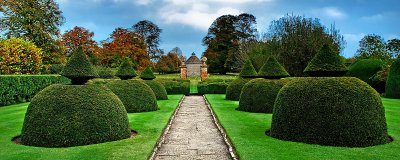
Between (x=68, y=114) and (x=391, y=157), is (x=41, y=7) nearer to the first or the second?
(x=68, y=114)

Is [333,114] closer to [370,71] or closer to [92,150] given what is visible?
[92,150]

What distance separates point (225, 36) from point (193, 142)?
6334 cm

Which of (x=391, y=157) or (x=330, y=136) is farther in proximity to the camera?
(x=330, y=136)

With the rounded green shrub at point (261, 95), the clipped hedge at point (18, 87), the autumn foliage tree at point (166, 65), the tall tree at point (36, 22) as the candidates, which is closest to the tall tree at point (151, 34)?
the autumn foliage tree at point (166, 65)

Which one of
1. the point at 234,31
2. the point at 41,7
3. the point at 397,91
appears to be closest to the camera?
the point at 397,91

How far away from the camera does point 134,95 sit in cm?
1698

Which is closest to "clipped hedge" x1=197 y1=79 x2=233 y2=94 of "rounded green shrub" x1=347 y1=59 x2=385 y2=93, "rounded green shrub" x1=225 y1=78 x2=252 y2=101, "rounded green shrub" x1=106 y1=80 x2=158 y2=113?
"rounded green shrub" x1=225 y1=78 x2=252 y2=101

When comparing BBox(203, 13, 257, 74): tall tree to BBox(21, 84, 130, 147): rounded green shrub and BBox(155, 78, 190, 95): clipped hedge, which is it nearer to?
BBox(155, 78, 190, 95): clipped hedge

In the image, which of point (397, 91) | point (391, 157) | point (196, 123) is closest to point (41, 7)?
point (196, 123)

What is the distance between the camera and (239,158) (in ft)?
24.7

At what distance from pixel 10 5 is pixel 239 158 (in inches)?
1507

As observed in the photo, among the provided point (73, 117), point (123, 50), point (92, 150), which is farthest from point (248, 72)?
point (123, 50)

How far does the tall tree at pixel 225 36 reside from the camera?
7081 cm

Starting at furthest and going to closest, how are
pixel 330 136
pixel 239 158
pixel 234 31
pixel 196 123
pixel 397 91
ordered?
pixel 234 31
pixel 397 91
pixel 196 123
pixel 330 136
pixel 239 158
